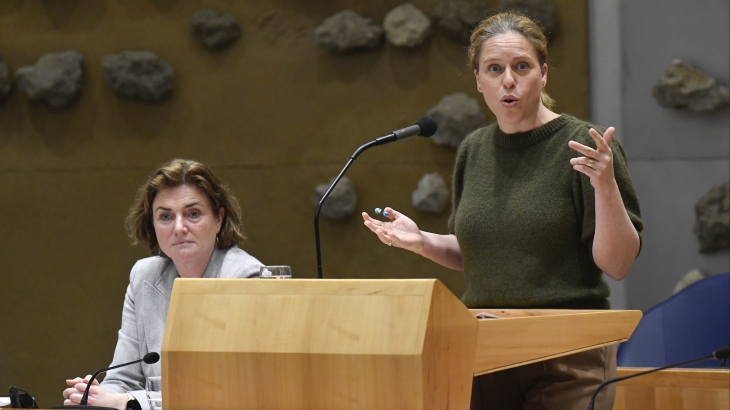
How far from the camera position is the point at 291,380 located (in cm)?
106

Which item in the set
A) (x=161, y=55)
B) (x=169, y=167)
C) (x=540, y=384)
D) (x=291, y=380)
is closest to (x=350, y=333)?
(x=291, y=380)

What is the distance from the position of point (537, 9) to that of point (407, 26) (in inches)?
23.5

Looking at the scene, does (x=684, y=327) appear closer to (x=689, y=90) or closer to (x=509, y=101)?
(x=689, y=90)

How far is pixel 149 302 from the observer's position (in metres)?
2.18

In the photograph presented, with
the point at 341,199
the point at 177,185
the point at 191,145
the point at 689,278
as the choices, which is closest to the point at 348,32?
the point at 341,199

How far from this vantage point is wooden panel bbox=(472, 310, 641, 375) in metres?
1.15

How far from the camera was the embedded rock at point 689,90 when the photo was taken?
131 inches

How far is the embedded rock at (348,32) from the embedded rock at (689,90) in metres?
1.31

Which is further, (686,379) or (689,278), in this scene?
→ (689,278)

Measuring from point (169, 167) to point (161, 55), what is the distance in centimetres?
175

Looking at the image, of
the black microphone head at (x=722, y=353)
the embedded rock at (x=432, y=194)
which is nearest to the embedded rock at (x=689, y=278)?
the embedded rock at (x=432, y=194)

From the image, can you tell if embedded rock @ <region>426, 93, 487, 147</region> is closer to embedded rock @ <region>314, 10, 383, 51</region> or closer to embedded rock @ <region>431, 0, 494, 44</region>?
embedded rock @ <region>431, 0, 494, 44</region>

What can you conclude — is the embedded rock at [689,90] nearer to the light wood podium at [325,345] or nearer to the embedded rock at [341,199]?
the embedded rock at [341,199]

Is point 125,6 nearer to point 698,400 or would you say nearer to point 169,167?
point 169,167
